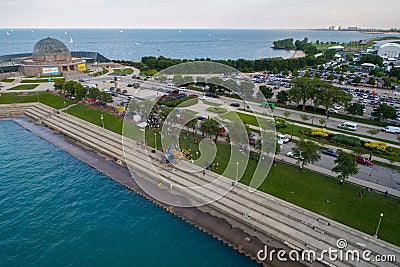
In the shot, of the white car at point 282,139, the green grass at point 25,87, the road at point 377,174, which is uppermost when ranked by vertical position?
the green grass at point 25,87

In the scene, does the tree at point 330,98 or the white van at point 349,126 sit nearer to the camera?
the white van at point 349,126

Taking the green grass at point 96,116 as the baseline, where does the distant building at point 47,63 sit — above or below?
above

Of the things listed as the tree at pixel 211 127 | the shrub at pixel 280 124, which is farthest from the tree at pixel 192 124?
the shrub at pixel 280 124

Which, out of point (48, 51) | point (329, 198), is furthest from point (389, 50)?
point (48, 51)

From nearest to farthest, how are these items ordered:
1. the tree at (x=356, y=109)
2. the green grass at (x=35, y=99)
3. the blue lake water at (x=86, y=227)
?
the blue lake water at (x=86, y=227)
the tree at (x=356, y=109)
the green grass at (x=35, y=99)

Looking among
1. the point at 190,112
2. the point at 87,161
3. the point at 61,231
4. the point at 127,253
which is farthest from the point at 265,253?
the point at 190,112

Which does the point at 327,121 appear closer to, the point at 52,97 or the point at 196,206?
the point at 196,206

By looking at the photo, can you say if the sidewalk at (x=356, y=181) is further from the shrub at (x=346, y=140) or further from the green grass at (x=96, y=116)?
the green grass at (x=96, y=116)
